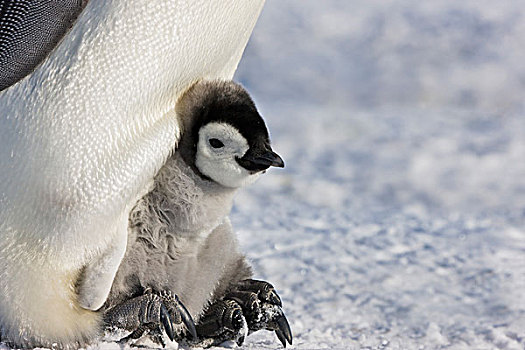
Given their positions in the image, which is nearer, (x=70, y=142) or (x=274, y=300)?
(x=70, y=142)

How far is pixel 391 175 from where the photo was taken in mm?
2951

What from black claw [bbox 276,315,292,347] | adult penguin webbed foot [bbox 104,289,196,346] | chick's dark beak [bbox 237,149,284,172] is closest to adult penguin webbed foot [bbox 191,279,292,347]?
black claw [bbox 276,315,292,347]

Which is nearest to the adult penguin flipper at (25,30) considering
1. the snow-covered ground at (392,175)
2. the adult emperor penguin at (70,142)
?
the adult emperor penguin at (70,142)

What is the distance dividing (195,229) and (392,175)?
2.03 meters

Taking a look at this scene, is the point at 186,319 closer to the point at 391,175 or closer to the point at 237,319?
the point at 237,319

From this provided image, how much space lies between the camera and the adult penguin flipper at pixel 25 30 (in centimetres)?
90

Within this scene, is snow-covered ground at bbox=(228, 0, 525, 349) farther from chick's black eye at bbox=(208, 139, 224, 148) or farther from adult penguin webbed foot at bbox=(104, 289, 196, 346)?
chick's black eye at bbox=(208, 139, 224, 148)

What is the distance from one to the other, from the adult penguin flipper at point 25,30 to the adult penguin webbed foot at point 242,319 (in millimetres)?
423

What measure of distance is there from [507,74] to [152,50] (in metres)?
4.04

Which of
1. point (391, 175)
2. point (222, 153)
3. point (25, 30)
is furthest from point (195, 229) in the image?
point (391, 175)

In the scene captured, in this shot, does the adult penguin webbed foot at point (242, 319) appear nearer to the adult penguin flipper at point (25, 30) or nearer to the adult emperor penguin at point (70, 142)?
the adult emperor penguin at point (70, 142)

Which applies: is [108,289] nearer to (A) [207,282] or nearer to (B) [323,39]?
(A) [207,282]

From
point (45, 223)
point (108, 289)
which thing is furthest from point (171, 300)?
point (45, 223)

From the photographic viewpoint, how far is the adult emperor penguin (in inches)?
35.6
